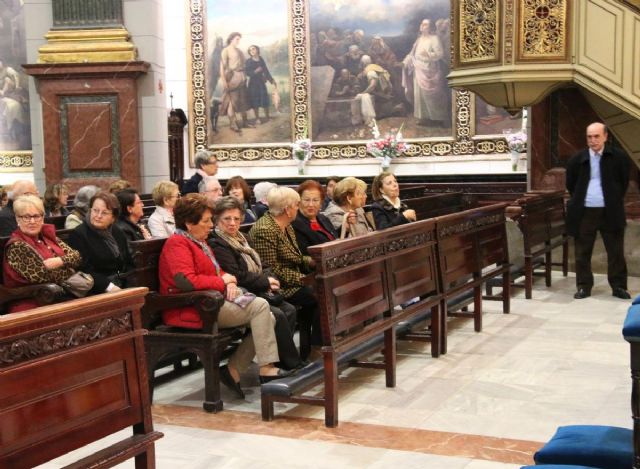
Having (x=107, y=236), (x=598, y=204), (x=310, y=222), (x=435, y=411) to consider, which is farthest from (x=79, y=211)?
(x=598, y=204)

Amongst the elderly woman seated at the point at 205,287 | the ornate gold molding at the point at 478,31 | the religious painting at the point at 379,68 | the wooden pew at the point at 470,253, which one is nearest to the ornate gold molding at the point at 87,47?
the religious painting at the point at 379,68

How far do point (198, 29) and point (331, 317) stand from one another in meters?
13.2

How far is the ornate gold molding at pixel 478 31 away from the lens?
9320 millimetres

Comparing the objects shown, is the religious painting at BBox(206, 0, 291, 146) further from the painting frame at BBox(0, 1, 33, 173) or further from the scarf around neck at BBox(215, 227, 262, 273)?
the scarf around neck at BBox(215, 227, 262, 273)

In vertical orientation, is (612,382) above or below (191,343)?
below

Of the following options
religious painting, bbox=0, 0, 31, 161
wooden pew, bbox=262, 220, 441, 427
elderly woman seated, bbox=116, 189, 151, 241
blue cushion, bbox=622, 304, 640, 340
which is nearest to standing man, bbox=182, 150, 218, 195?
elderly woman seated, bbox=116, 189, 151, 241

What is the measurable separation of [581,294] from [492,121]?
280 inches

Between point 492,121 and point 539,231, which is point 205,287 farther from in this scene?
point 492,121

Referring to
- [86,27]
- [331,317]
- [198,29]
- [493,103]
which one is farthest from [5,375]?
[198,29]

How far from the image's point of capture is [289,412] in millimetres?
5465

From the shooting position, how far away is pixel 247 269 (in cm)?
588

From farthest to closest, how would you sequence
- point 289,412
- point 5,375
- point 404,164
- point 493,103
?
1. point 404,164
2. point 493,103
3. point 289,412
4. point 5,375

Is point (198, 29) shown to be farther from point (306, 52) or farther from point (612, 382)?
point (612, 382)

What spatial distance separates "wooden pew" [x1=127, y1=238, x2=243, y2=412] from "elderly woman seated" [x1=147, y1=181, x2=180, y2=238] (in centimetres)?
154
